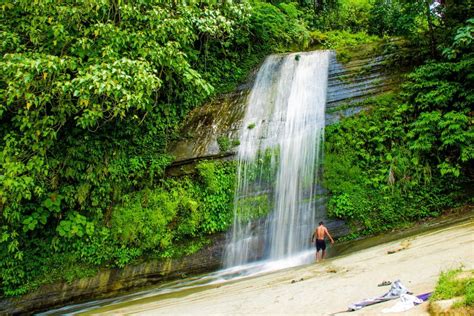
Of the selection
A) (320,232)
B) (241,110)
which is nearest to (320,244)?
(320,232)

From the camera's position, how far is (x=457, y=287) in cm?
315

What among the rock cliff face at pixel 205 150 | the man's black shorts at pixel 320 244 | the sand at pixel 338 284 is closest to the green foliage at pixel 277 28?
the rock cliff face at pixel 205 150

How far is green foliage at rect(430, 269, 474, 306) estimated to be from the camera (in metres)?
2.86

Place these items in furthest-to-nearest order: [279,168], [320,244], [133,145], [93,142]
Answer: [133,145]
[93,142]
[279,168]
[320,244]

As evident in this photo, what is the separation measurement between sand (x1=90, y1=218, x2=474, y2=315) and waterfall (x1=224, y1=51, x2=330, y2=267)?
A: 1880mm

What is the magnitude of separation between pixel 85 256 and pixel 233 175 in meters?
4.38

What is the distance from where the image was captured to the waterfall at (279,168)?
9508mm

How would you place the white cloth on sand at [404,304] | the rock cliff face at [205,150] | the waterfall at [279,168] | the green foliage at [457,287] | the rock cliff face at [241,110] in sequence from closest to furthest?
the green foliage at [457,287] → the white cloth on sand at [404,304] → the rock cliff face at [205,150] → the waterfall at [279,168] → the rock cliff face at [241,110]

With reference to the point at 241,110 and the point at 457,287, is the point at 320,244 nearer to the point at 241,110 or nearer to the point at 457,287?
the point at 241,110

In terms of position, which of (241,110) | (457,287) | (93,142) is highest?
(241,110)

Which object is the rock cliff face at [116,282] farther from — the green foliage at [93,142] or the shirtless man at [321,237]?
the shirtless man at [321,237]

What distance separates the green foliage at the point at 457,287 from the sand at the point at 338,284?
19 centimetres

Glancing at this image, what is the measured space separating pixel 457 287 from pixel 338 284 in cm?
245

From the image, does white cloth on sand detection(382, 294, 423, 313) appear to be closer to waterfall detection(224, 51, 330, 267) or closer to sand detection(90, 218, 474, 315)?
sand detection(90, 218, 474, 315)
